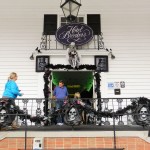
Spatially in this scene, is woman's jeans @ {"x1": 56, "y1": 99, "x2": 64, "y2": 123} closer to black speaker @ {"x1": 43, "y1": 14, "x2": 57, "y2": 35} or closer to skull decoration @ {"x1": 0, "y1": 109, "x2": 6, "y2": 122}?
skull decoration @ {"x1": 0, "y1": 109, "x2": 6, "y2": 122}

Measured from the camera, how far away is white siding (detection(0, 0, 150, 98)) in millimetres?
12805

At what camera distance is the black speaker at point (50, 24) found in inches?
523

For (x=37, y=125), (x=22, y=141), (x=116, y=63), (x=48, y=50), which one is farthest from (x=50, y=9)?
(x=22, y=141)

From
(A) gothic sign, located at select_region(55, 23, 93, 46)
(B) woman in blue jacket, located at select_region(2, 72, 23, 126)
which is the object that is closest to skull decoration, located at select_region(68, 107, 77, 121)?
(B) woman in blue jacket, located at select_region(2, 72, 23, 126)

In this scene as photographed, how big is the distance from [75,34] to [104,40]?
113cm

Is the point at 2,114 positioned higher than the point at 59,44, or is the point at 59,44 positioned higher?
the point at 59,44

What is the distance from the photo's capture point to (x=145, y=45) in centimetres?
1323

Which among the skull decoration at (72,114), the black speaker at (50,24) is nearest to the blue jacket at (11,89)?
the skull decoration at (72,114)

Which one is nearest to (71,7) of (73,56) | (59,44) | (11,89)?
(11,89)

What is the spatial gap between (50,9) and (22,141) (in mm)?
6329

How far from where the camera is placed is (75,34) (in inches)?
512

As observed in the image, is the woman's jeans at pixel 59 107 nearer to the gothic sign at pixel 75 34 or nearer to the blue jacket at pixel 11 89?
the blue jacket at pixel 11 89

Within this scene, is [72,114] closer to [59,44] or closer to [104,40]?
[59,44]

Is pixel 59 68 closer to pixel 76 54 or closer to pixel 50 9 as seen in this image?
pixel 76 54
